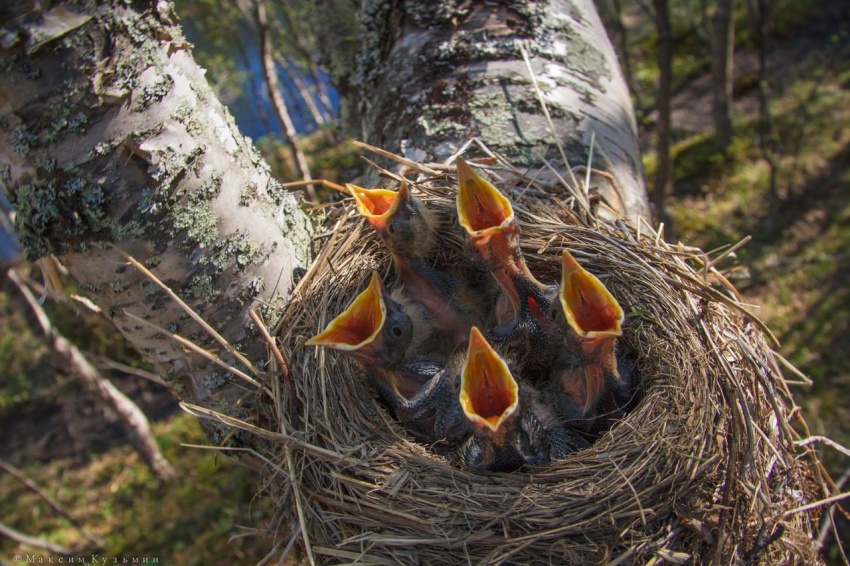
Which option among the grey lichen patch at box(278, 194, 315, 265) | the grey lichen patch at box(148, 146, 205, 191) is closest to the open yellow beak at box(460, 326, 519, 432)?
the grey lichen patch at box(278, 194, 315, 265)

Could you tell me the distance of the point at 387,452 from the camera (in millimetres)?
1356

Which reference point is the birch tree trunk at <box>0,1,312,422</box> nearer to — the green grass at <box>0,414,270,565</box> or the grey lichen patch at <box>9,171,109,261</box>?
the grey lichen patch at <box>9,171,109,261</box>

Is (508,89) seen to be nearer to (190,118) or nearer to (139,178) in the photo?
(190,118)

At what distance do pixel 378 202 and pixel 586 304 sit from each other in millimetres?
578

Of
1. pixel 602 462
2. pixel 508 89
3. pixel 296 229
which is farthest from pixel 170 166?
pixel 602 462

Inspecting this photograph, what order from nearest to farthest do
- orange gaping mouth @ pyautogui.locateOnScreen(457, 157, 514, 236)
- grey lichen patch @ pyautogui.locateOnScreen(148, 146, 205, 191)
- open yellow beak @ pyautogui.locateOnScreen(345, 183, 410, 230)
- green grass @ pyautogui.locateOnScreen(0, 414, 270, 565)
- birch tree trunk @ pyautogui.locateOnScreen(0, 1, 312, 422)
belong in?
birch tree trunk @ pyautogui.locateOnScreen(0, 1, 312, 422), grey lichen patch @ pyautogui.locateOnScreen(148, 146, 205, 191), orange gaping mouth @ pyautogui.locateOnScreen(457, 157, 514, 236), open yellow beak @ pyautogui.locateOnScreen(345, 183, 410, 230), green grass @ pyautogui.locateOnScreen(0, 414, 270, 565)

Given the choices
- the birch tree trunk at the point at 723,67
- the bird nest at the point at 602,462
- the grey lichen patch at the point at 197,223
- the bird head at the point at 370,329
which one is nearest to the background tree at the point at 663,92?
the bird nest at the point at 602,462

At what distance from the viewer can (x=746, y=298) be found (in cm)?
475

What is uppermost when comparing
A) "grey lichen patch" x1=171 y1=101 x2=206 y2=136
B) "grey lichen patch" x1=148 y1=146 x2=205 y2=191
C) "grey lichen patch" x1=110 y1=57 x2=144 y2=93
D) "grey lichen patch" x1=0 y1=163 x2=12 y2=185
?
"grey lichen patch" x1=110 y1=57 x2=144 y2=93

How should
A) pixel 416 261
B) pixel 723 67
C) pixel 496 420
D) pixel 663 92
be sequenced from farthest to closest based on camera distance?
1. pixel 723 67
2. pixel 663 92
3. pixel 416 261
4. pixel 496 420

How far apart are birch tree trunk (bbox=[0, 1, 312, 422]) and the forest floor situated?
2.46 meters

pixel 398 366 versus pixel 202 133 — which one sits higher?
pixel 202 133

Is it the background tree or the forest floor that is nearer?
the background tree

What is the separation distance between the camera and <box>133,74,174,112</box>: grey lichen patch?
107 cm
